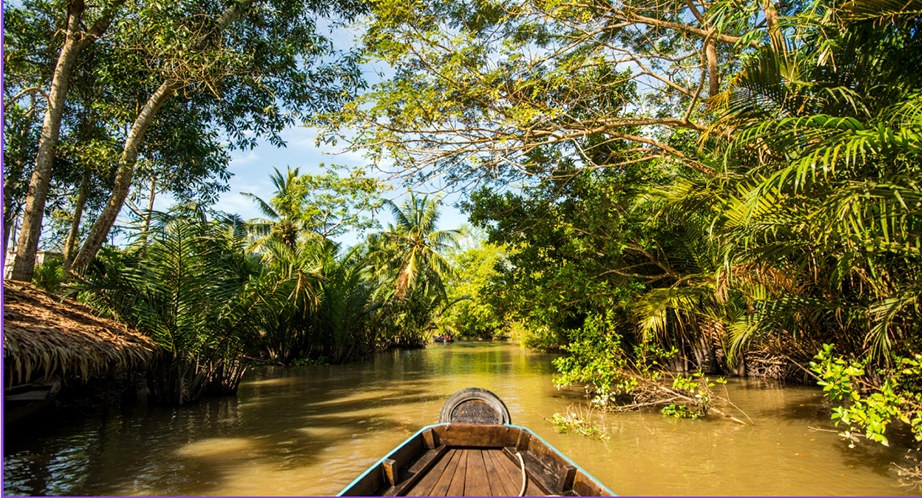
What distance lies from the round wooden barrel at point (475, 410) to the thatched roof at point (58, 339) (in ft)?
14.1

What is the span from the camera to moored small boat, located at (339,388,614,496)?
125 inches

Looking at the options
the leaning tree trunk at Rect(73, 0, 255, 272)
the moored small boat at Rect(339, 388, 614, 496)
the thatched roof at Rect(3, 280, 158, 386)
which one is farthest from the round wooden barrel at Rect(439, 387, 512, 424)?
the leaning tree trunk at Rect(73, 0, 255, 272)

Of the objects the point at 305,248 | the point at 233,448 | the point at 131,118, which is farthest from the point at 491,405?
the point at 305,248

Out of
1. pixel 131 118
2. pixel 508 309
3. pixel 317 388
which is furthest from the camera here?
pixel 317 388

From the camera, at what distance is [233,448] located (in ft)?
20.0

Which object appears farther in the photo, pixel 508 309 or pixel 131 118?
pixel 131 118

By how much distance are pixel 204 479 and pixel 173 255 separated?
4.85 meters

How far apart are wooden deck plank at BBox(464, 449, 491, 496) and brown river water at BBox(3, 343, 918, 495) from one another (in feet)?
4.30

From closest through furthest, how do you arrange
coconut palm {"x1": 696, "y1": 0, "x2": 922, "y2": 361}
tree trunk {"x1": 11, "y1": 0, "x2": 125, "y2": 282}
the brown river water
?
coconut palm {"x1": 696, "y1": 0, "x2": 922, "y2": 361}, the brown river water, tree trunk {"x1": 11, "y1": 0, "x2": 125, "y2": 282}

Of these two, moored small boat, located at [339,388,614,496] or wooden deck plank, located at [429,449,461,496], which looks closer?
moored small boat, located at [339,388,614,496]

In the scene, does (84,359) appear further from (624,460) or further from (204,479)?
(624,460)

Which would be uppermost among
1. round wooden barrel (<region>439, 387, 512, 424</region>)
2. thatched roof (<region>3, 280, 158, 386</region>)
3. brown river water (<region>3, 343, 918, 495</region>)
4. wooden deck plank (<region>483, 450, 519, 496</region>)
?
thatched roof (<region>3, 280, 158, 386</region>)

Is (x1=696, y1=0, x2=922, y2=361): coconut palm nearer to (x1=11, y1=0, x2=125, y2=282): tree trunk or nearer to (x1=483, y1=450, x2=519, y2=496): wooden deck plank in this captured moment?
(x1=483, y1=450, x2=519, y2=496): wooden deck plank

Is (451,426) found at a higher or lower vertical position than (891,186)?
lower
